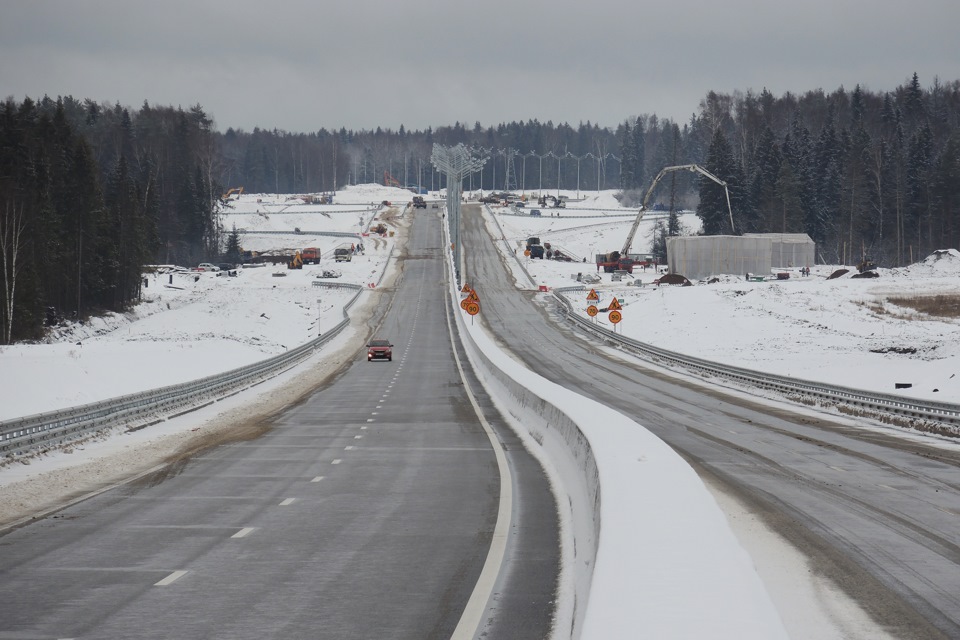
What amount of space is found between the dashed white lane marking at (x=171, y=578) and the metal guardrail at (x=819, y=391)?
2070 centimetres

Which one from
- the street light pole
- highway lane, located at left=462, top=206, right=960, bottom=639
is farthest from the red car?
the street light pole

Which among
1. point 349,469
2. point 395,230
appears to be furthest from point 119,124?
point 349,469

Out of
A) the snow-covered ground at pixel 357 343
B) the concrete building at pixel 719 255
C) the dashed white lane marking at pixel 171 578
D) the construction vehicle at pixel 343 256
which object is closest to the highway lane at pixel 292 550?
the dashed white lane marking at pixel 171 578

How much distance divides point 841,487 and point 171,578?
33.2 feet

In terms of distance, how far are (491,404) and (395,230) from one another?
131 m

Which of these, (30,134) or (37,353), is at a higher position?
(30,134)


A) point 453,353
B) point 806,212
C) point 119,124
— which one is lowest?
point 453,353

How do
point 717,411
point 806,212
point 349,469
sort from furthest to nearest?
point 806,212 → point 717,411 → point 349,469

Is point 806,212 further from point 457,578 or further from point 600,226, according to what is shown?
point 457,578

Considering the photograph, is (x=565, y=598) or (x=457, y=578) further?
(x=457, y=578)

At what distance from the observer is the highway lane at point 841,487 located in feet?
29.0

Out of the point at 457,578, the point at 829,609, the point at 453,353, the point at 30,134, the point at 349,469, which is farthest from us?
the point at 30,134

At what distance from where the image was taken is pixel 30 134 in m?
75.8

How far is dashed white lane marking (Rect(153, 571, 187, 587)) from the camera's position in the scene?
9016 millimetres
